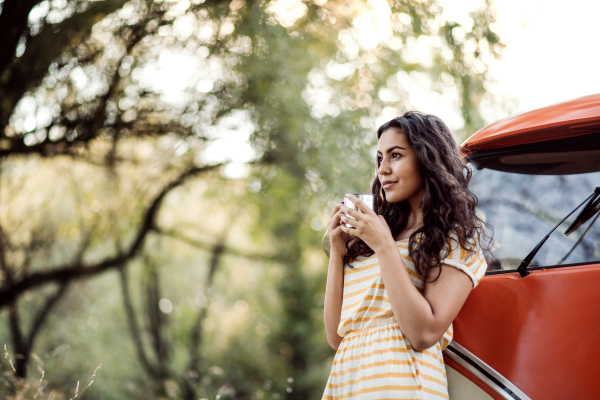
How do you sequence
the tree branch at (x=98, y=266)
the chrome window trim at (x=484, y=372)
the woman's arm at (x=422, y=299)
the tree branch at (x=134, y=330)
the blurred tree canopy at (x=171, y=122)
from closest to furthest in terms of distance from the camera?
the woman's arm at (x=422, y=299), the chrome window trim at (x=484, y=372), the blurred tree canopy at (x=171, y=122), the tree branch at (x=98, y=266), the tree branch at (x=134, y=330)

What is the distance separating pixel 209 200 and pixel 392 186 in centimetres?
843

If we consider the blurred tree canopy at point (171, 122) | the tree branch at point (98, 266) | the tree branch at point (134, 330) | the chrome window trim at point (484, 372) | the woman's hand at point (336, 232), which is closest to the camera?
the chrome window trim at point (484, 372)

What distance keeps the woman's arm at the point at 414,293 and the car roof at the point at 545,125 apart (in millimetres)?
745

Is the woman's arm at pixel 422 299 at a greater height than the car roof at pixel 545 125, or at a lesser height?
lesser

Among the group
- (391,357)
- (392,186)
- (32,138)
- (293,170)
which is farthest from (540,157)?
(32,138)

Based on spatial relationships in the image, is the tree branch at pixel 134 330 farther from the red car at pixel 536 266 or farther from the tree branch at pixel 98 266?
the red car at pixel 536 266

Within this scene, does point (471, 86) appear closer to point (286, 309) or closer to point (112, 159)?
point (112, 159)

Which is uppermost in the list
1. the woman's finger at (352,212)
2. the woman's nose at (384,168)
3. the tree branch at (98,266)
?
the woman's nose at (384,168)

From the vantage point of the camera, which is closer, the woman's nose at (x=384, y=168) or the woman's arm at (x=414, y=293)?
the woman's arm at (x=414, y=293)

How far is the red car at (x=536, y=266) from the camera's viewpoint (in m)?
1.69

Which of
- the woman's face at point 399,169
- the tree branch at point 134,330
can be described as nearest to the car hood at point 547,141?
the woman's face at point 399,169

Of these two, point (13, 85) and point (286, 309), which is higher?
point (13, 85)

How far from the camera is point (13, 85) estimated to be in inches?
246

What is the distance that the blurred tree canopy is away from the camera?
243 inches
